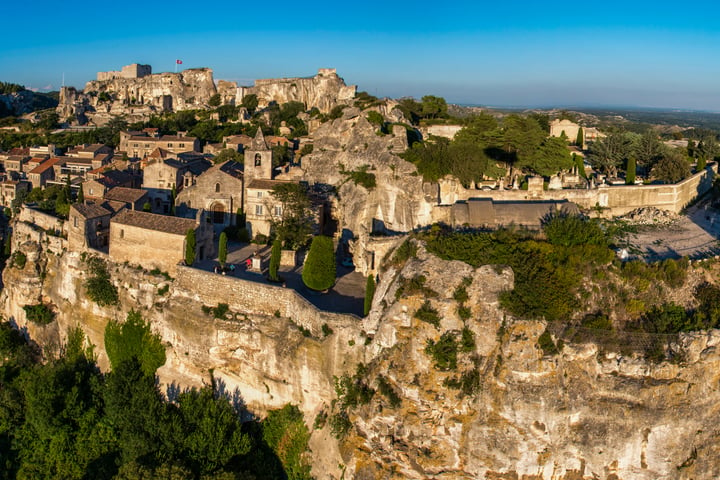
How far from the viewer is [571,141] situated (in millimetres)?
52438

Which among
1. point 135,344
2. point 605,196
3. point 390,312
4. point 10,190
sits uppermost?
point 605,196

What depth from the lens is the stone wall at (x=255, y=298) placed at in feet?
71.4

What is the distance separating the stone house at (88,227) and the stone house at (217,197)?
506 centimetres

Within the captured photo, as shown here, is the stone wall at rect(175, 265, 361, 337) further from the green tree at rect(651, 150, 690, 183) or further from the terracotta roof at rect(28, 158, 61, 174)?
the terracotta roof at rect(28, 158, 61, 174)

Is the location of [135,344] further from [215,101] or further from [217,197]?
[215,101]

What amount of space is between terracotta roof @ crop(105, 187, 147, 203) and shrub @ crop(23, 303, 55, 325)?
782 centimetres

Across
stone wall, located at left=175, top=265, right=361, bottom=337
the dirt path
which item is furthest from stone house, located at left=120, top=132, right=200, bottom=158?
the dirt path

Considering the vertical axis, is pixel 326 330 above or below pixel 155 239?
below

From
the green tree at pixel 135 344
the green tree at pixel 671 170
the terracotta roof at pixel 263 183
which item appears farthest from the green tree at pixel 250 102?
the green tree at pixel 671 170

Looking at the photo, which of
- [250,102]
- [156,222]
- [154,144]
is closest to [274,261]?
[156,222]

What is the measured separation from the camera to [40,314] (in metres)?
32.5

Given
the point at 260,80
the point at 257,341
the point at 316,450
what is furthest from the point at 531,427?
the point at 260,80

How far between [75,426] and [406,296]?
60.3 feet

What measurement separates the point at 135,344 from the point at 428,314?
1603cm
